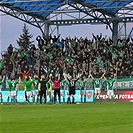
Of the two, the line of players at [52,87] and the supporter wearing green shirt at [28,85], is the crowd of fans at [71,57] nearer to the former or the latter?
the line of players at [52,87]

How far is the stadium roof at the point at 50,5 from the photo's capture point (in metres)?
44.8

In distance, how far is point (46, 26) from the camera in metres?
54.5

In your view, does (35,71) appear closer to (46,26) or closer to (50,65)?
(50,65)

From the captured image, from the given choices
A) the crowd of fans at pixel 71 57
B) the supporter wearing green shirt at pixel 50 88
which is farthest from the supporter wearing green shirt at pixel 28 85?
the crowd of fans at pixel 71 57

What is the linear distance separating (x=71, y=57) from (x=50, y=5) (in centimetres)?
533

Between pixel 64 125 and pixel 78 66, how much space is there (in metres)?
27.9

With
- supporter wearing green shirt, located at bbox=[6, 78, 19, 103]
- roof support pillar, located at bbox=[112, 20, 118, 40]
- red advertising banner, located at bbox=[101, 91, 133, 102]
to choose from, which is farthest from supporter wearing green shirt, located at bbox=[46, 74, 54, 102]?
roof support pillar, located at bbox=[112, 20, 118, 40]

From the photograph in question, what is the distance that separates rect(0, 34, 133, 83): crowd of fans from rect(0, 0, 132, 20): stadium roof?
2974 mm

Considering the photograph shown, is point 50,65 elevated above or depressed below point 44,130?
above

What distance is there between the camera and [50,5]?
46562mm

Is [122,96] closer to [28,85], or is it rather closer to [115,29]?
[28,85]

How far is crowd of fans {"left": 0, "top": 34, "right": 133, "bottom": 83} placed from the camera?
1704 inches

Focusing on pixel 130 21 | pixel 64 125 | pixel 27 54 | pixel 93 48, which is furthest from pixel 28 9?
pixel 64 125

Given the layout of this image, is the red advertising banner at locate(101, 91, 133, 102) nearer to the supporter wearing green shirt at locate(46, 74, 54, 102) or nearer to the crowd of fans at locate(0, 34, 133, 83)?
the crowd of fans at locate(0, 34, 133, 83)
